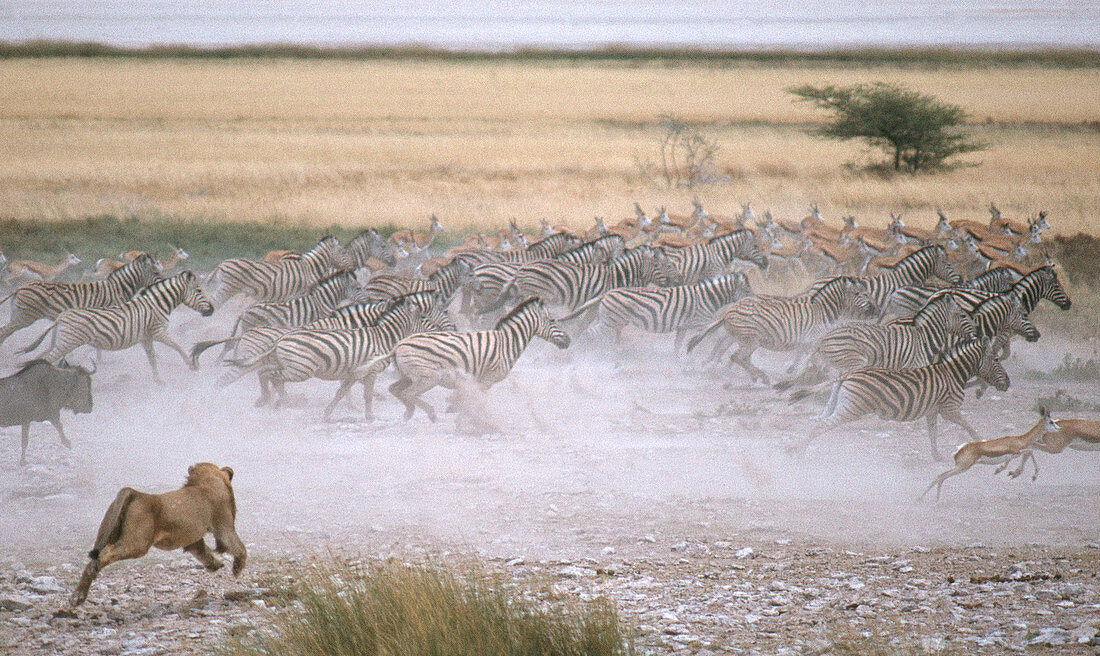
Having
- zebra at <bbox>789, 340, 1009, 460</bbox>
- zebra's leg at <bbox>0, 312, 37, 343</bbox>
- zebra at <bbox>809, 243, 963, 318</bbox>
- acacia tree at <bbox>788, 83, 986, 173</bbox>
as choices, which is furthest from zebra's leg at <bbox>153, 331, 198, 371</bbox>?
acacia tree at <bbox>788, 83, 986, 173</bbox>

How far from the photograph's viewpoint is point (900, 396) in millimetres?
6039

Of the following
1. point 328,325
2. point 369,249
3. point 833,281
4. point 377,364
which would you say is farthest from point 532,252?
point 833,281

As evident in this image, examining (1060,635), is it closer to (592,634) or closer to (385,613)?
(592,634)

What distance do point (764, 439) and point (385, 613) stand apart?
10.8 feet

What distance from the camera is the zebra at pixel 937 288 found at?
25.2 ft

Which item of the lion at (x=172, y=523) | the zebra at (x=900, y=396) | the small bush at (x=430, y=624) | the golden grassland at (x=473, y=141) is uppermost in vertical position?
the golden grassland at (x=473, y=141)

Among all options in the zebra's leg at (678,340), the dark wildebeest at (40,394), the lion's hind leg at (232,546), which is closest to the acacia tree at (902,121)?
the zebra's leg at (678,340)

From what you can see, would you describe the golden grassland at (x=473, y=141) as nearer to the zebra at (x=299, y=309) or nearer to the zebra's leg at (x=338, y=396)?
the zebra at (x=299, y=309)

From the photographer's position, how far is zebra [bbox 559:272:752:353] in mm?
7793

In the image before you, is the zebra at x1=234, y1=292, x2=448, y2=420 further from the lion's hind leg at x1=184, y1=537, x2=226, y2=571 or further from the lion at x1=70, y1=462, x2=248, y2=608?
the lion's hind leg at x1=184, y1=537, x2=226, y2=571

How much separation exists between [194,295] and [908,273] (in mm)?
5264

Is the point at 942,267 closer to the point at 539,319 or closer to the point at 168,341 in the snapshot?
the point at 539,319

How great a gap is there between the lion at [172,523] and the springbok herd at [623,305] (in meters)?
2.29

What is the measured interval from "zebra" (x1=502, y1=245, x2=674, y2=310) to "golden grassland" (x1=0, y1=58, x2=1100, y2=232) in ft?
2.91
